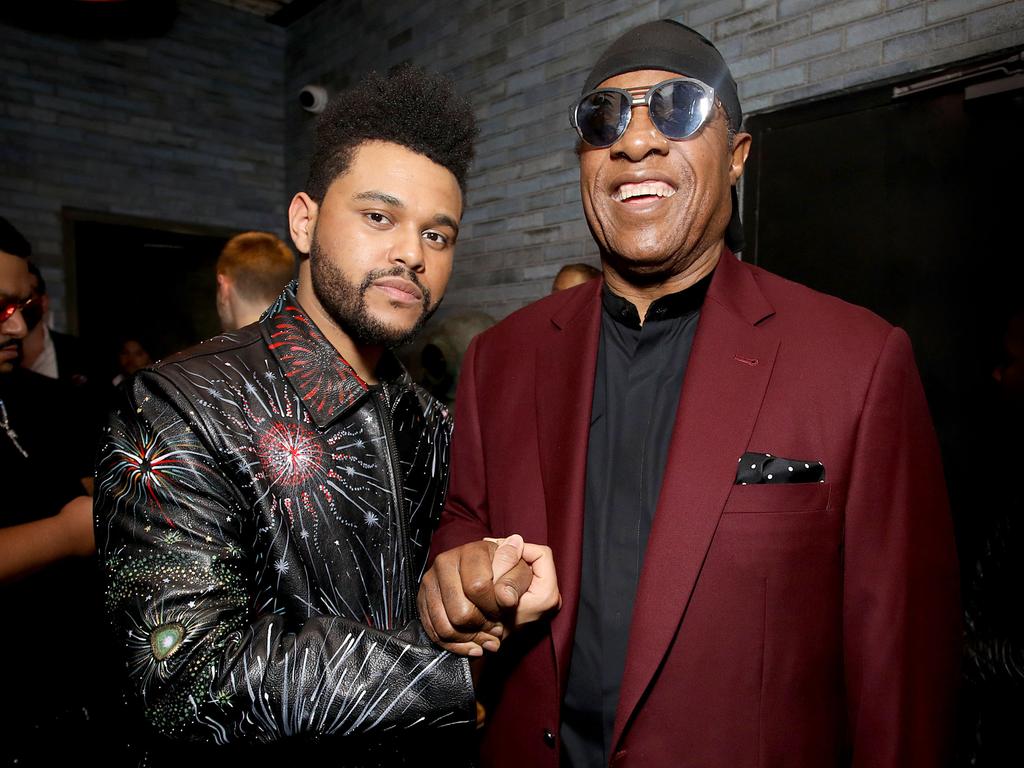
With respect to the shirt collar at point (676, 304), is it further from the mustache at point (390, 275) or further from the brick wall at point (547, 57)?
the brick wall at point (547, 57)

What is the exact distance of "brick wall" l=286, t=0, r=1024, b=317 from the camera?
9.37ft

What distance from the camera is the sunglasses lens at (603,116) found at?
55.0 inches

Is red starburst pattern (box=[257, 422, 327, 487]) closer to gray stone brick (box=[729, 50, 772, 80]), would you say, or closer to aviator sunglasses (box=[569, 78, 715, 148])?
aviator sunglasses (box=[569, 78, 715, 148])

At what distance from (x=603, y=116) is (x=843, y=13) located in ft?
7.62

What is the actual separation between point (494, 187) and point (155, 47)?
365cm

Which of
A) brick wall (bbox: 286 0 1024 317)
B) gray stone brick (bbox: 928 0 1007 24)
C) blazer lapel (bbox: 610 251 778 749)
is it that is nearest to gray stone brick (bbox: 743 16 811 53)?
brick wall (bbox: 286 0 1024 317)

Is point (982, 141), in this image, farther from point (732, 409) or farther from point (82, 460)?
point (82, 460)

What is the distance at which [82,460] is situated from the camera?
216 centimetres

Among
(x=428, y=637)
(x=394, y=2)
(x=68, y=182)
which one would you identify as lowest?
(x=428, y=637)

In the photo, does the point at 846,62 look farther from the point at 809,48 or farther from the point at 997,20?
the point at 997,20

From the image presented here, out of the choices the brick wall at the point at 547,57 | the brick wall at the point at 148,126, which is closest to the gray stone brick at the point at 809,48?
the brick wall at the point at 547,57

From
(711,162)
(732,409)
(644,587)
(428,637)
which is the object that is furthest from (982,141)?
(428,637)

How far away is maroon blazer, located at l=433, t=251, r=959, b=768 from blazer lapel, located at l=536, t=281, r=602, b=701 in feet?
0.04

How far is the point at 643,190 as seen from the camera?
138 cm
